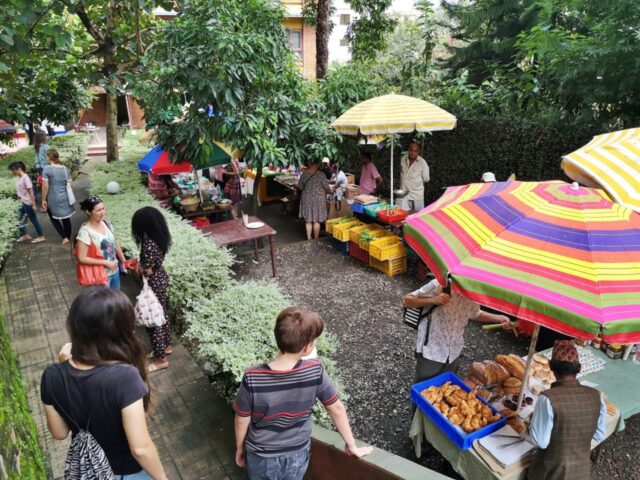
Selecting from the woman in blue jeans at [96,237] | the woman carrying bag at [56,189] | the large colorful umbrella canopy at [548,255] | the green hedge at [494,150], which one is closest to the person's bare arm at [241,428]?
the large colorful umbrella canopy at [548,255]

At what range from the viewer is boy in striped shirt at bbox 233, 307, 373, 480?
212cm

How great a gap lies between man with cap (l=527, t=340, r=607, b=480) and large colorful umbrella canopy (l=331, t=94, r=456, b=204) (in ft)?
16.6

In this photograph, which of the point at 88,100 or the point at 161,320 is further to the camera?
the point at 88,100

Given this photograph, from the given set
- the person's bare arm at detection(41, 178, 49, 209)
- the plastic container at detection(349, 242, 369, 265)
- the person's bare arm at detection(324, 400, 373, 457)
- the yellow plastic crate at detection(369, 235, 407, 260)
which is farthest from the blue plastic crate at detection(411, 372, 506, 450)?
the person's bare arm at detection(41, 178, 49, 209)

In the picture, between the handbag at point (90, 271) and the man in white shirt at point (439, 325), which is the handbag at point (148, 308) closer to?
the handbag at point (90, 271)

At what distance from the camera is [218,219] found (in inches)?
357

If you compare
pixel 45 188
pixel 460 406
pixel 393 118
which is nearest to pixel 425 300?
pixel 460 406

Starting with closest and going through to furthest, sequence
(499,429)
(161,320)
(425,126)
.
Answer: (499,429)
(161,320)
(425,126)

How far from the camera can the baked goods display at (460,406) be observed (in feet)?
9.72

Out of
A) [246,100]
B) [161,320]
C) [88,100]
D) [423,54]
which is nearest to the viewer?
[161,320]

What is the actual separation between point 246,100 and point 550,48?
17.1 ft

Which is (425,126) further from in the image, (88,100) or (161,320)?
(88,100)

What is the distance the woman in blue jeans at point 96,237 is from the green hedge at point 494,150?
726cm

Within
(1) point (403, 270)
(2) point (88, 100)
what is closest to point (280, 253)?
(1) point (403, 270)
